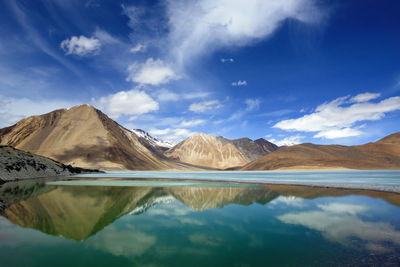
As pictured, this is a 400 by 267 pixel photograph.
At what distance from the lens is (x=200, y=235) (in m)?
10.7

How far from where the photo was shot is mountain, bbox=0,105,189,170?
124 metres

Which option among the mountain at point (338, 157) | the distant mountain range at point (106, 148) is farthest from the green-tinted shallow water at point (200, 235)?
the distant mountain range at point (106, 148)

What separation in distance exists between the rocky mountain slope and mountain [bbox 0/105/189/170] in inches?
2099

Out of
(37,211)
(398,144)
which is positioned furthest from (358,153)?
(37,211)

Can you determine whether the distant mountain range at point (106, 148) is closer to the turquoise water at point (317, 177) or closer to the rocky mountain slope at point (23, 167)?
the turquoise water at point (317, 177)

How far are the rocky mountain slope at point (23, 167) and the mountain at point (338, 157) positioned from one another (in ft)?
285

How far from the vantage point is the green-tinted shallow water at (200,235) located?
7.91 m

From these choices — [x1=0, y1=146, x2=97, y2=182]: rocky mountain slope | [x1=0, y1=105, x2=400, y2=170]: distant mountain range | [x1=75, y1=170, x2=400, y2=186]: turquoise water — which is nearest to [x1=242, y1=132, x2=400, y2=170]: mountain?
[x1=0, y1=105, x2=400, y2=170]: distant mountain range

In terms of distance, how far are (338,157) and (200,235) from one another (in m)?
122

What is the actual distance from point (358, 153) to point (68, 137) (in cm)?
13927

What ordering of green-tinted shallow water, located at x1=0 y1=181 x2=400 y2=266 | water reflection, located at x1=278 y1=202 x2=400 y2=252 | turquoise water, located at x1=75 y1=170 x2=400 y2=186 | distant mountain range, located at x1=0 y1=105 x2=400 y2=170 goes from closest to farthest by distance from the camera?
green-tinted shallow water, located at x1=0 y1=181 x2=400 y2=266 < water reflection, located at x1=278 y1=202 x2=400 y2=252 < turquoise water, located at x1=75 y1=170 x2=400 y2=186 < distant mountain range, located at x1=0 y1=105 x2=400 y2=170

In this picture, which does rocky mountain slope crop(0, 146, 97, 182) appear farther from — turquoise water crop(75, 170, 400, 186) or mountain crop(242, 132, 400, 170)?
mountain crop(242, 132, 400, 170)

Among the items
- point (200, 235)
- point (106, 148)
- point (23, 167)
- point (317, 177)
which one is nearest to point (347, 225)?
point (200, 235)

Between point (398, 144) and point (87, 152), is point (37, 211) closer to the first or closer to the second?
point (87, 152)
